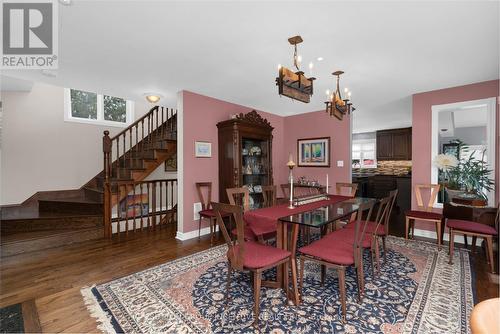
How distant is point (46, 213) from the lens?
4113 mm

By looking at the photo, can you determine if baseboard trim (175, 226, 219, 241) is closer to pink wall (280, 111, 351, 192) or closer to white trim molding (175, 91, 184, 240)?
white trim molding (175, 91, 184, 240)

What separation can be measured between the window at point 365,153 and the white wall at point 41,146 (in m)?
8.49

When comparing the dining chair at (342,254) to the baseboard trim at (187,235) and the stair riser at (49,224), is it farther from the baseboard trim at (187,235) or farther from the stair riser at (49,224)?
the stair riser at (49,224)

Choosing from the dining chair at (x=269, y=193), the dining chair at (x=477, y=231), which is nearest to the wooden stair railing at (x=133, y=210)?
the dining chair at (x=269, y=193)

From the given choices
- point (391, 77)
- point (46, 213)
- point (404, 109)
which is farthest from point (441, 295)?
point (46, 213)

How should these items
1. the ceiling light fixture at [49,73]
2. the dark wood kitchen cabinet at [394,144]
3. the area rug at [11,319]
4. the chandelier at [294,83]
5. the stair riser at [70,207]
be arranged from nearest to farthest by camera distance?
the area rug at [11,319], the chandelier at [294,83], the ceiling light fixture at [49,73], the stair riser at [70,207], the dark wood kitchen cabinet at [394,144]

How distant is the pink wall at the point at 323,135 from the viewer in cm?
496

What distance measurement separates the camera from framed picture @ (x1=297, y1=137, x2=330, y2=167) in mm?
5230

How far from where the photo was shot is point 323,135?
5.27m

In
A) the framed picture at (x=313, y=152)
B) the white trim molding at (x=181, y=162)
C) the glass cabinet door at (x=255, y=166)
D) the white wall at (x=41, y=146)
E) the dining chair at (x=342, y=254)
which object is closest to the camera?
the dining chair at (x=342, y=254)

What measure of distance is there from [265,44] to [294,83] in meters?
0.67

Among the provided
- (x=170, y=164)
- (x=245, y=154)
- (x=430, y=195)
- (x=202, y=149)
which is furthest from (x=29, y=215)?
(x=430, y=195)

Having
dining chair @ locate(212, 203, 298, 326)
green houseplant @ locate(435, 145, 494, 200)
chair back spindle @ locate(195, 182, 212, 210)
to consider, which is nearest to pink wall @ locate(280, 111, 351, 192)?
green houseplant @ locate(435, 145, 494, 200)
